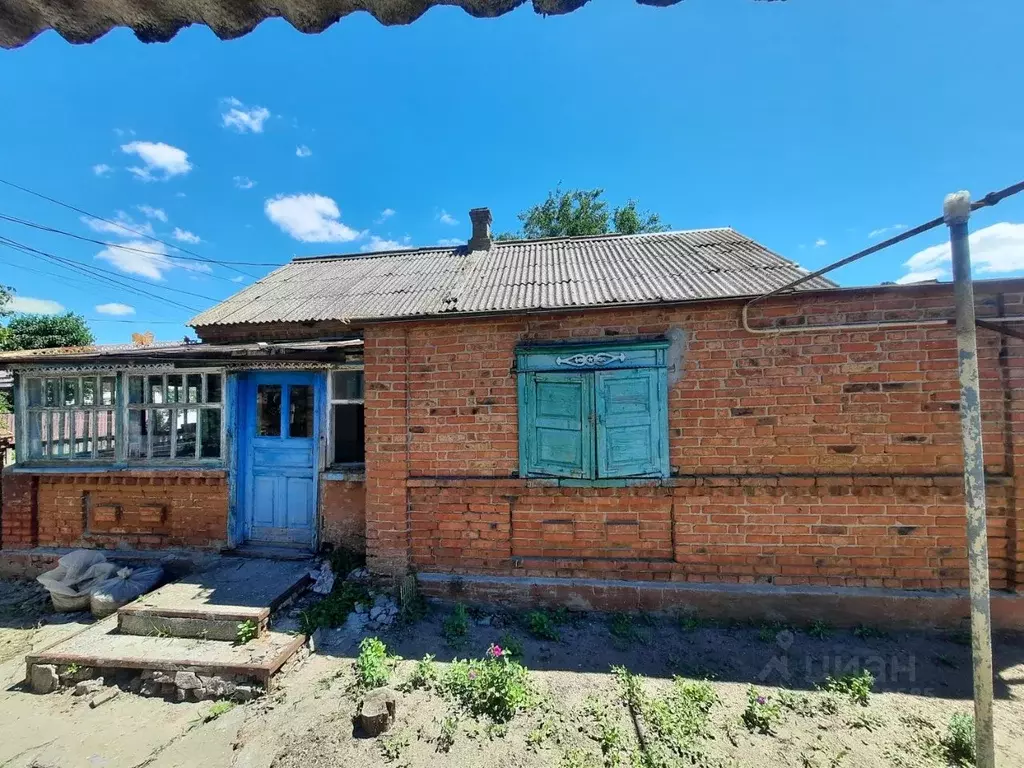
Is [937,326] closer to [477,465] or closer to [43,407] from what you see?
[477,465]

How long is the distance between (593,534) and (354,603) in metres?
2.48

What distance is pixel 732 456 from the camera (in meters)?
4.05

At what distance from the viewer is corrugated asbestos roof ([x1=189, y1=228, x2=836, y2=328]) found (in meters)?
4.41

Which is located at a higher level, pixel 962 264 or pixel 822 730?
pixel 962 264

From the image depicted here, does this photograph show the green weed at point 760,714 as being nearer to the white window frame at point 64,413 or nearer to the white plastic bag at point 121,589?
the white plastic bag at point 121,589

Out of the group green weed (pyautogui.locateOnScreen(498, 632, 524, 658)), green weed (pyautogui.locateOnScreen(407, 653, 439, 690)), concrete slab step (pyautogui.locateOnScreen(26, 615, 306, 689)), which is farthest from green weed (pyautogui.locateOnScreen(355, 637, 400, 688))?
green weed (pyautogui.locateOnScreen(498, 632, 524, 658))

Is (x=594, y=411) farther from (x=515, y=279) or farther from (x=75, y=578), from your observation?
(x=75, y=578)

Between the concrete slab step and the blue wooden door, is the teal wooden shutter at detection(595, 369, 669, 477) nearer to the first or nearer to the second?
the concrete slab step

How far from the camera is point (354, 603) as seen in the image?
423cm

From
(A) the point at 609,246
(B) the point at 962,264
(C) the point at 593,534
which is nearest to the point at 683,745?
(C) the point at 593,534

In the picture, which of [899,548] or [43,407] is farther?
[43,407]

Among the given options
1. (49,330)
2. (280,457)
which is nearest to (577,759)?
(280,457)

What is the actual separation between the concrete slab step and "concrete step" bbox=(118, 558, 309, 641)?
79mm

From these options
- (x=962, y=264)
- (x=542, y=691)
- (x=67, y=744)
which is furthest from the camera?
(x=542, y=691)
